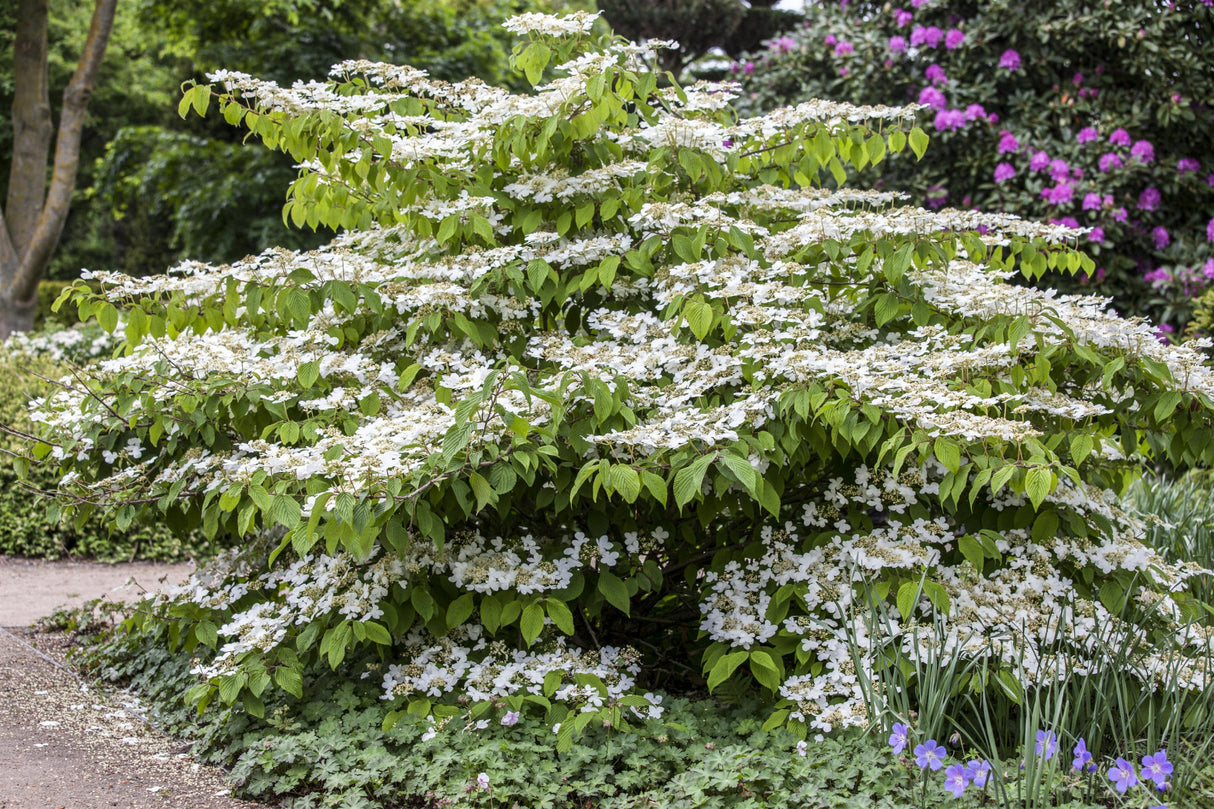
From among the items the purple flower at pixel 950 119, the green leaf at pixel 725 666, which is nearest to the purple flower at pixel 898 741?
the green leaf at pixel 725 666

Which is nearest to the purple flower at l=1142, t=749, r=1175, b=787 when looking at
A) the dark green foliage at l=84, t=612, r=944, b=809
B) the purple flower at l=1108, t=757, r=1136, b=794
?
the purple flower at l=1108, t=757, r=1136, b=794

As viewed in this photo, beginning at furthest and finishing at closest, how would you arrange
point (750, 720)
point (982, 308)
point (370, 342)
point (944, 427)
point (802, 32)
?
point (802, 32) → point (370, 342) → point (982, 308) → point (750, 720) → point (944, 427)

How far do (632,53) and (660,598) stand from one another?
6.22 feet

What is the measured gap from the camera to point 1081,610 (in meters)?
2.78

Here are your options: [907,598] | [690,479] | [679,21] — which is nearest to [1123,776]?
[907,598]

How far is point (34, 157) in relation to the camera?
8.44 m

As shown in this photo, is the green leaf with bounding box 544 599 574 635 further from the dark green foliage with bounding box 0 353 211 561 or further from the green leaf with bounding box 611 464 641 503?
the dark green foliage with bounding box 0 353 211 561

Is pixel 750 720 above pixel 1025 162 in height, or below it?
below

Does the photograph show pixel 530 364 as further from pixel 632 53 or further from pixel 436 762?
pixel 436 762

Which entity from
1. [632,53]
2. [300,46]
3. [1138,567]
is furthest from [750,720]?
[300,46]

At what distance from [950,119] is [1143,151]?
4.56 feet

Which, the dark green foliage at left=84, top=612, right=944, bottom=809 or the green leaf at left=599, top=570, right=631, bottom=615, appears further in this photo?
the green leaf at left=599, top=570, right=631, bottom=615

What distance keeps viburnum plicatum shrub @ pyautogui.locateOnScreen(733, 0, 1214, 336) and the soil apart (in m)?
6.34

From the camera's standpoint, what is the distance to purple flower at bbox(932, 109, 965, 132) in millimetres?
7512
